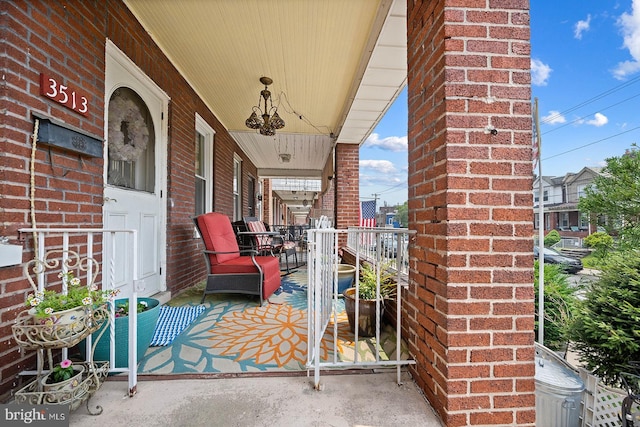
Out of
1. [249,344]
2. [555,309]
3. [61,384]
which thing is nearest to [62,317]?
[61,384]

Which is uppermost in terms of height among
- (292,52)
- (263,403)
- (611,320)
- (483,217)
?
(292,52)

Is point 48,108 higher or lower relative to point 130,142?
lower

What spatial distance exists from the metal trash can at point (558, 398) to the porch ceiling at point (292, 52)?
2.41 m

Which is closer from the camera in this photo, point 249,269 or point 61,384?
point 61,384

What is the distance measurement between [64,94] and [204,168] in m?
2.78

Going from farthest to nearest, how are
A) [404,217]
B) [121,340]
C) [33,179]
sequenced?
[404,217]
[121,340]
[33,179]

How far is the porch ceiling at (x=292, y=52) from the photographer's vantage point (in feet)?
7.24

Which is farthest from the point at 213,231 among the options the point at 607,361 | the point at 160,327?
the point at 607,361

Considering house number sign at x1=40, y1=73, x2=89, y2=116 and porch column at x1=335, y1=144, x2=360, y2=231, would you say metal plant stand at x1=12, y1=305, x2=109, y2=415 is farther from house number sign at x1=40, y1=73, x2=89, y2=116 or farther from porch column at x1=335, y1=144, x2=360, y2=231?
porch column at x1=335, y1=144, x2=360, y2=231

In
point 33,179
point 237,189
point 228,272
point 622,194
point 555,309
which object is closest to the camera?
point 33,179

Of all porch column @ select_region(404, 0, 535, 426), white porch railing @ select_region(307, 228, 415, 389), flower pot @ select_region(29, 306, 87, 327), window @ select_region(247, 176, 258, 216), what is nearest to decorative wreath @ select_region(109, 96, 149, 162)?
flower pot @ select_region(29, 306, 87, 327)

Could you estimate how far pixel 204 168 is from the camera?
4.38 m

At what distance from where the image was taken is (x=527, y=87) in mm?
1312
